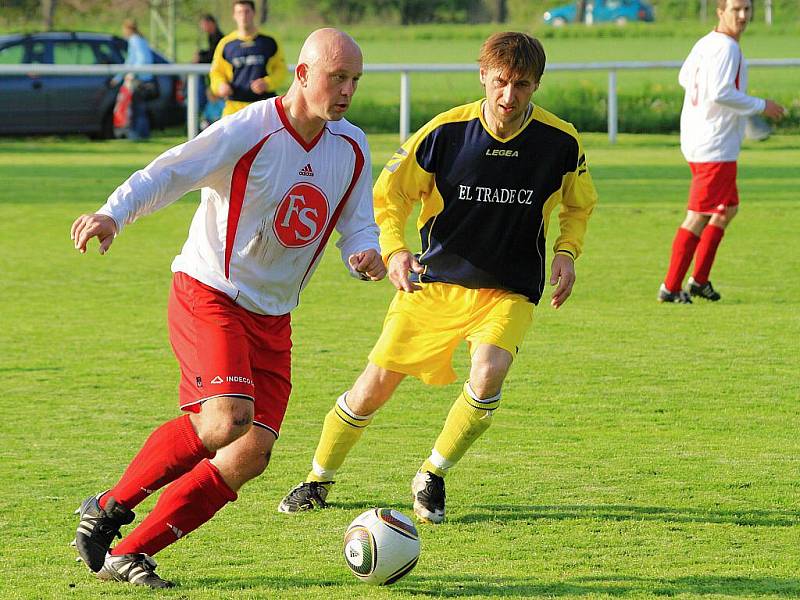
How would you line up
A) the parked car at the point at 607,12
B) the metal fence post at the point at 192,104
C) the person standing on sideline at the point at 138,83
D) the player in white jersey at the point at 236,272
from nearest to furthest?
the player in white jersey at the point at 236,272
the metal fence post at the point at 192,104
the person standing on sideline at the point at 138,83
the parked car at the point at 607,12

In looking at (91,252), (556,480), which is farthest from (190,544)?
(91,252)

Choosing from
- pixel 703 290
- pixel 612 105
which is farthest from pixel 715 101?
pixel 612 105

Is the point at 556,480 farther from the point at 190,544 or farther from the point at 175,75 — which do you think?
the point at 175,75

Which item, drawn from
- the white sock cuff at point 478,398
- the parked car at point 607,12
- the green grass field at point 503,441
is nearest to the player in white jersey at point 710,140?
the green grass field at point 503,441

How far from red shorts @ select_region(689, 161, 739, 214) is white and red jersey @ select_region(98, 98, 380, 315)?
19.5 ft

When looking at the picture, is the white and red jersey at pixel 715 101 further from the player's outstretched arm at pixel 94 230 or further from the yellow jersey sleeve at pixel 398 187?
the player's outstretched arm at pixel 94 230

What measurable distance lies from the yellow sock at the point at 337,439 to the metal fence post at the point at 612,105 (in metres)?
17.7

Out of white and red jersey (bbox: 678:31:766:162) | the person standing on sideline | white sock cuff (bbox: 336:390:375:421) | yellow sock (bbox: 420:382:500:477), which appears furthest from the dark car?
yellow sock (bbox: 420:382:500:477)

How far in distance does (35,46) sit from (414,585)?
2164 cm

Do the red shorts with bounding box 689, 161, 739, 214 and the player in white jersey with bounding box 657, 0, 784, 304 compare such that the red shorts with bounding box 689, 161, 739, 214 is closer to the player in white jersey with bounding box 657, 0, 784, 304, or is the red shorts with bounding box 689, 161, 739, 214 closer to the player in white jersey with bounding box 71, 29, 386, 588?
the player in white jersey with bounding box 657, 0, 784, 304

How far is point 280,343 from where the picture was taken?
5.01 m

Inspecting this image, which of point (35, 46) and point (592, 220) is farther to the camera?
point (35, 46)

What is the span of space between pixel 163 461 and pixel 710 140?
22.1 ft

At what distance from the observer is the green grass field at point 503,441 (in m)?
4.95
